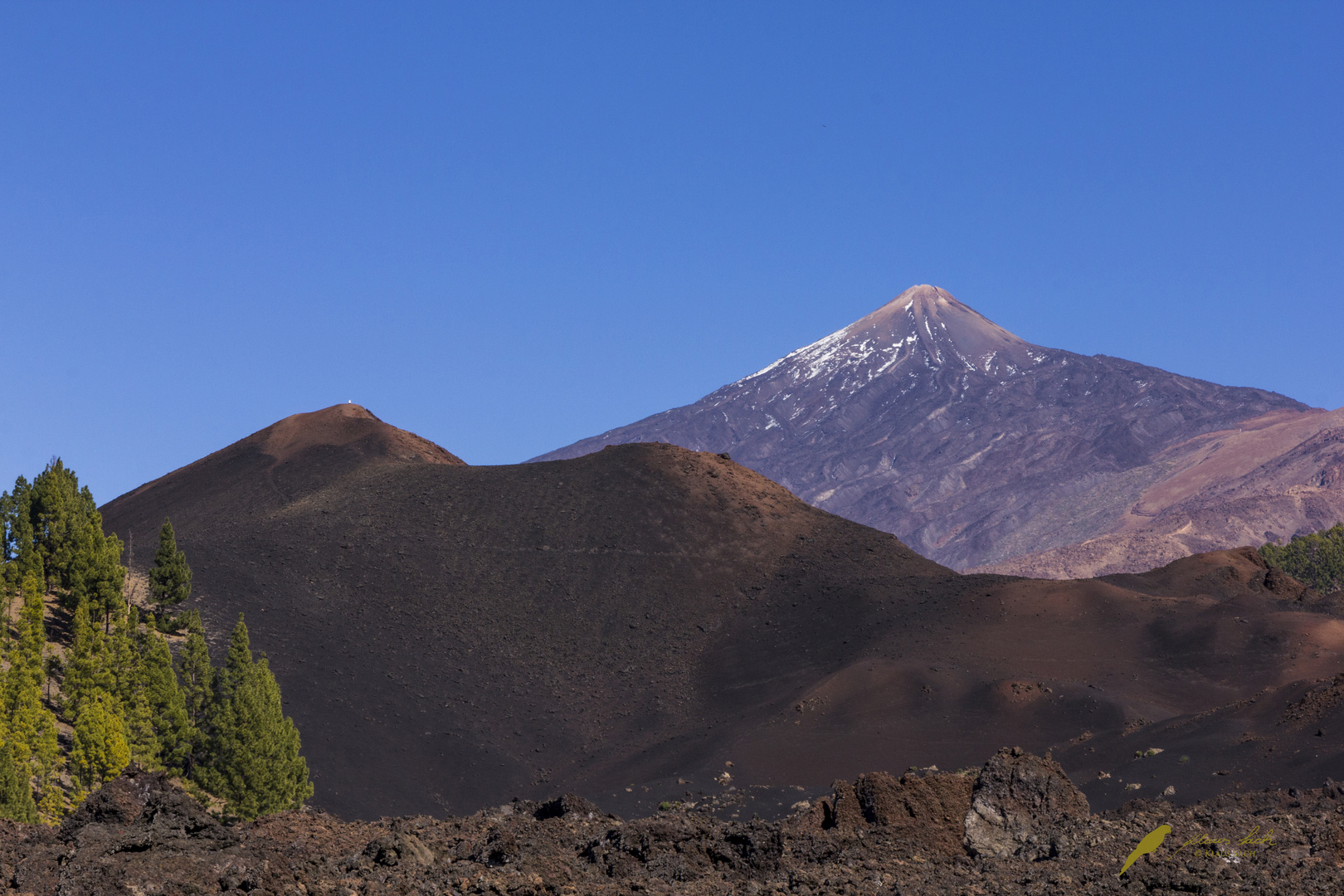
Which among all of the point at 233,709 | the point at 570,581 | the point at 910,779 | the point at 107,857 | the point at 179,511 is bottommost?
the point at 910,779

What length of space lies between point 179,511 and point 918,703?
52.8 meters

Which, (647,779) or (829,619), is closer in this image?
(647,779)

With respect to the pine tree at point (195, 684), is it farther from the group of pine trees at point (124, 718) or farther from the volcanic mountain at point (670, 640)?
the volcanic mountain at point (670, 640)

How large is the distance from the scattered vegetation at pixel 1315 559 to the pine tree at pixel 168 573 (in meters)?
86.9

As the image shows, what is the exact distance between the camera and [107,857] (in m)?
15.9

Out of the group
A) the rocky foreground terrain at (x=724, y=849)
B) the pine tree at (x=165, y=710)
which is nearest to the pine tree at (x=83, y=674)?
the pine tree at (x=165, y=710)

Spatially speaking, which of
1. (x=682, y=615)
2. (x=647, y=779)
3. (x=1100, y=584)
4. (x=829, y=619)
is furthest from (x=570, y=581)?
(x=1100, y=584)

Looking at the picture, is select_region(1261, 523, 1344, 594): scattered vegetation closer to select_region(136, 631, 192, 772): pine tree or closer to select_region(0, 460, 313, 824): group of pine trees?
select_region(0, 460, 313, 824): group of pine trees

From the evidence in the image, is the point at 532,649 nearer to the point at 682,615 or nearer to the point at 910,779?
the point at 682,615

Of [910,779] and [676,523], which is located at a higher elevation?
[676,523]

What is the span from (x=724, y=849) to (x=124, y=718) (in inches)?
1066

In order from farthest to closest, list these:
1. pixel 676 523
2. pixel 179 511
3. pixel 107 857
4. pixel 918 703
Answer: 1. pixel 179 511
2. pixel 676 523
3. pixel 918 703
4. pixel 107 857

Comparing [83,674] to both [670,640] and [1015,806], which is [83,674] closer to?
[1015,806]

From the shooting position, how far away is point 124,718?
39.8 m
